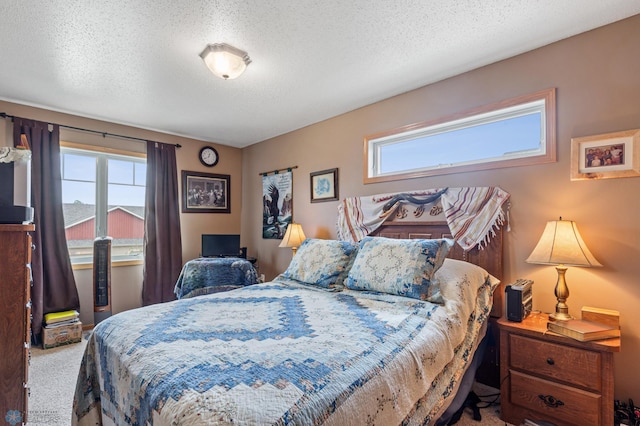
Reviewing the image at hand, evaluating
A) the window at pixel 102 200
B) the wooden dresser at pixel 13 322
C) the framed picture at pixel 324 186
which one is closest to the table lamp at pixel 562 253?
the framed picture at pixel 324 186

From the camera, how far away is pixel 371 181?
10.2 feet

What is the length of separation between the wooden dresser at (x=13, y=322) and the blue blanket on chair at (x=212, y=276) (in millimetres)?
1936

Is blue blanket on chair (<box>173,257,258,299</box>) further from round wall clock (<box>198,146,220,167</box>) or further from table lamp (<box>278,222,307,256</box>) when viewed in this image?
round wall clock (<box>198,146,220,167</box>)

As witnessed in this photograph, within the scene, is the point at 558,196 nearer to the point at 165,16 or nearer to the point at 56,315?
the point at 165,16

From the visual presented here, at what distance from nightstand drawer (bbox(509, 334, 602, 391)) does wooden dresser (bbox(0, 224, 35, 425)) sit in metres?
2.68

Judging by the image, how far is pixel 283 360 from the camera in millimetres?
1114

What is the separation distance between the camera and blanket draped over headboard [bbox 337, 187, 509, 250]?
226 centimetres

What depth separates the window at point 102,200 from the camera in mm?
3490

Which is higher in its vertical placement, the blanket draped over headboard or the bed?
the blanket draped over headboard

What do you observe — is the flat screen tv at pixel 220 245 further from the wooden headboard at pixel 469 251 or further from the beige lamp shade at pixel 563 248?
the beige lamp shade at pixel 563 248

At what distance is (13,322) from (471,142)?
3.15 metres

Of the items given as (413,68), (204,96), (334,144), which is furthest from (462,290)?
(204,96)

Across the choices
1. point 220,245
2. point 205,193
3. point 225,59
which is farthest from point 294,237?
point 225,59

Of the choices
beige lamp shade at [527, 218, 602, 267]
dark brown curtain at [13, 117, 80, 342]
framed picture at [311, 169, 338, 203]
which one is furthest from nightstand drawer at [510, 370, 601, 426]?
dark brown curtain at [13, 117, 80, 342]
